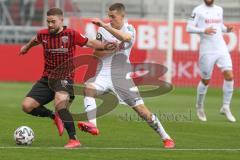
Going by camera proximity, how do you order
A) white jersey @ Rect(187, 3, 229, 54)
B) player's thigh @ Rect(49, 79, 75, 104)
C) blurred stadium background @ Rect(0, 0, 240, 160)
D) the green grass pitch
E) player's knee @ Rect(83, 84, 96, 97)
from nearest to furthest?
the green grass pitch < blurred stadium background @ Rect(0, 0, 240, 160) < player's thigh @ Rect(49, 79, 75, 104) < player's knee @ Rect(83, 84, 96, 97) < white jersey @ Rect(187, 3, 229, 54)

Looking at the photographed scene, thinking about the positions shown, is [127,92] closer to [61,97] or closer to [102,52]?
[102,52]

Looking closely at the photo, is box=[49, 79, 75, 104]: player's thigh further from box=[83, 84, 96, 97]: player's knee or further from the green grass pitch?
the green grass pitch

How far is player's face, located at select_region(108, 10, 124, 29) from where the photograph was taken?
1159 centimetres

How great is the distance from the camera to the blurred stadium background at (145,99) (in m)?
11.1

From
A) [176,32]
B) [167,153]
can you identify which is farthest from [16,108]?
[176,32]

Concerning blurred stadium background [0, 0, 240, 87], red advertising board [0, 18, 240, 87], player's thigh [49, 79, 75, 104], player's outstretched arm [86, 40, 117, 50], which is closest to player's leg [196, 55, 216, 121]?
player's outstretched arm [86, 40, 117, 50]

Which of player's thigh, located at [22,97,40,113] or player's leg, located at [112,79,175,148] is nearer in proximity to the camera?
player's leg, located at [112,79,175,148]

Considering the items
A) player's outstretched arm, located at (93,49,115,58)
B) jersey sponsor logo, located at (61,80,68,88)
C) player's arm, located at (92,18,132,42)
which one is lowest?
jersey sponsor logo, located at (61,80,68,88)

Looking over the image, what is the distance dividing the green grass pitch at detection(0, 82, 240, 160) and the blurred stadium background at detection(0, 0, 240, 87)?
6944 mm

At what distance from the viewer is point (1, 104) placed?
62.0 ft

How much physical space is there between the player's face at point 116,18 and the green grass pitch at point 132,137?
1.68 m

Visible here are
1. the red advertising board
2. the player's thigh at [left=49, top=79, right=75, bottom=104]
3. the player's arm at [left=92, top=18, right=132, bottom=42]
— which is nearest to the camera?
the player's arm at [left=92, top=18, right=132, bottom=42]

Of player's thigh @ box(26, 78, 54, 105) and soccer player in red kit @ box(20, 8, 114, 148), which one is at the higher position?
soccer player in red kit @ box(20, 8, 114, 148)

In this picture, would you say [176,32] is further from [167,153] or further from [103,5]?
[167,153]
